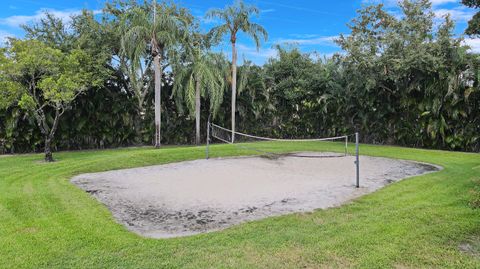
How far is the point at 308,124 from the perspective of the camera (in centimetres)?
1791

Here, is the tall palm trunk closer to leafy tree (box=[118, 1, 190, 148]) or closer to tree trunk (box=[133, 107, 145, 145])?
leafy tree (box=[118, 1, 190, 148])

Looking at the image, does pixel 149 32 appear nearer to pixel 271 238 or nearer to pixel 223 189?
pixel 223 189

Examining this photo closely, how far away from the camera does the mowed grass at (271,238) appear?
3.43 meters

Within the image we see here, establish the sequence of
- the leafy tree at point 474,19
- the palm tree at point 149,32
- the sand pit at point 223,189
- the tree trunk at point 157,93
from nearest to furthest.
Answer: the sand pit at point 223,189 → the leafy tree at point 474,19 → the palm tree at point 149,32 → the tree trunk at point 157,93

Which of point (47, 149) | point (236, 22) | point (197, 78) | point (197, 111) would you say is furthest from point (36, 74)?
point (236, 22)

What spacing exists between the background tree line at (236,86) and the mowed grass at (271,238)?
6866 mm

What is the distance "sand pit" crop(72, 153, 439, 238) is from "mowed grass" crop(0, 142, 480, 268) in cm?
39

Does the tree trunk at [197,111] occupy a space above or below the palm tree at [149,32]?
below

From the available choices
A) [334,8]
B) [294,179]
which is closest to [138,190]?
[294,179]

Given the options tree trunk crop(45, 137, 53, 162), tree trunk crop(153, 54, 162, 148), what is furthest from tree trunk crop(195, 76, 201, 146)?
tree trunk crop(45, 137, 53, 162)

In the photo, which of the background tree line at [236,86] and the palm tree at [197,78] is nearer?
the background tree line at [236,86]

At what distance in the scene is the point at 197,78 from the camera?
47.8ft

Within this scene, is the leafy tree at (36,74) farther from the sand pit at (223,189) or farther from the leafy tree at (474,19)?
the leafy tree at (474,19)

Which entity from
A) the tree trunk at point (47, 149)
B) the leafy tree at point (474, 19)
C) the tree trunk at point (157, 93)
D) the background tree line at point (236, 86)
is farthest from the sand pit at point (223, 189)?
the background tree line at point (236, 86)
